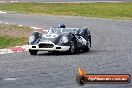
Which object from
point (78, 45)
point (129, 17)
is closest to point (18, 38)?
point (78, 45)

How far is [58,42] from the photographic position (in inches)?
681

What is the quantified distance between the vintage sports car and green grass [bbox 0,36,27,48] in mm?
3411

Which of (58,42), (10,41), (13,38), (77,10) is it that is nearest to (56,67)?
(58,42)

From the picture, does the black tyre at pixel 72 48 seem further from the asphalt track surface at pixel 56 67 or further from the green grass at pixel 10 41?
the green grass at pixel 10 41

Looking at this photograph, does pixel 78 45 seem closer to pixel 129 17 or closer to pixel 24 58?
pixel 24 58

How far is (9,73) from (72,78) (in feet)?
5.45

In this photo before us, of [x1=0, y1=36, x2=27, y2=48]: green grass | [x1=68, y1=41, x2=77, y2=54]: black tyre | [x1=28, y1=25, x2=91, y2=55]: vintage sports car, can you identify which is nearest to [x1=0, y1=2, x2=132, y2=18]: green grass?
[x1=0, y1=36, x2=27, y2=48]: green grass

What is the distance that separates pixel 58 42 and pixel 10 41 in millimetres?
6007

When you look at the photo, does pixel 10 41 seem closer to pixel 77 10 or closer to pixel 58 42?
pixel 58 42

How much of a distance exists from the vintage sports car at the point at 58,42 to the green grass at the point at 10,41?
11.2 ft

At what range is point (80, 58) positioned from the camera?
15961 millimetres

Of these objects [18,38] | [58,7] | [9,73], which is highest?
[9,73]

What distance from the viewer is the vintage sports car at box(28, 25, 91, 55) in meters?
17.1

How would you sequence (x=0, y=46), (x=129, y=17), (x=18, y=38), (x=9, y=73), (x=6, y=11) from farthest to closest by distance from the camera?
(x=6, y=11)
(x=129, y=17)
(x=18, y=38)
(x=0, y=46)
(x=9, y=73)
